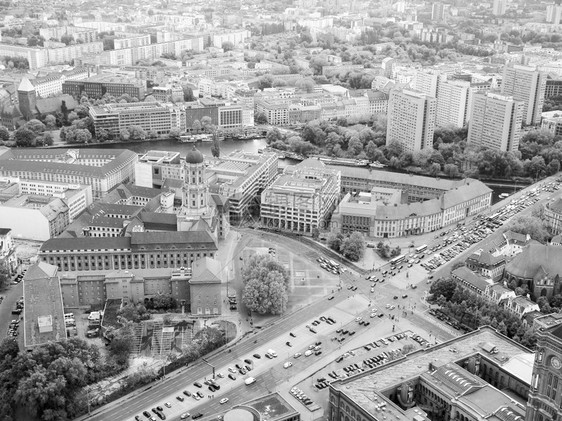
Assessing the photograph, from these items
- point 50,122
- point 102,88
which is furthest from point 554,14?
point 50,122

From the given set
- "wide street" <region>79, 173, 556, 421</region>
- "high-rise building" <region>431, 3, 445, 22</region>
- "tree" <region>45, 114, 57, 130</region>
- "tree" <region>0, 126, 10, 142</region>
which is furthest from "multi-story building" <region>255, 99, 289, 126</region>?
"high-rise building" <region>431, 3, 445, 22</region>

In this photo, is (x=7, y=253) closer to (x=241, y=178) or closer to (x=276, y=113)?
(x=241, y=178)

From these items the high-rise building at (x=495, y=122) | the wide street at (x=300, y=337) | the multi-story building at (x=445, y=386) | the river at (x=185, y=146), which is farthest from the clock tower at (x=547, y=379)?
the river at (x=185, y=146)

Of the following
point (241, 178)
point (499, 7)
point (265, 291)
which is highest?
point (499, 7)

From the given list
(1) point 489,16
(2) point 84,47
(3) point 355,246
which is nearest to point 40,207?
(3) point 355,246

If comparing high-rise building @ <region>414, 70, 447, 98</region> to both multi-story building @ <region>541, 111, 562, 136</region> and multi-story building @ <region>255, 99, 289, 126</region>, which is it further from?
multi-story building @ <region>255, 99, 289, 126</region>

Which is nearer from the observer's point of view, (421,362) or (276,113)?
(421,362)
